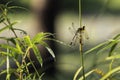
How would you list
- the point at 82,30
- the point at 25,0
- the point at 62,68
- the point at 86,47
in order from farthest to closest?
the point at 25,0 → the point at 86,47 → the point at 62,68 → the point at 82,30

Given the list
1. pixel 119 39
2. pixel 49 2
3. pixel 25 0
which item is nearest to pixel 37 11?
pixel 49 2

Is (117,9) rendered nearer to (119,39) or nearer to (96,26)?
(96,26)

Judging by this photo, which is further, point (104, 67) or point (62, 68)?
point (62, 68)

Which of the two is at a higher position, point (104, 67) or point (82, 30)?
point (82, 30)

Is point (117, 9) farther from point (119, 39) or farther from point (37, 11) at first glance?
point (119, 39)

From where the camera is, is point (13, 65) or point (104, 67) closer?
point (104, 67)

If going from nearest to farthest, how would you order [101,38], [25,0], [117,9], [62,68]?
[62,68] < [101,38] < [117,9] < [25,0]

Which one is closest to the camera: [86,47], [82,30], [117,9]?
[82,30]

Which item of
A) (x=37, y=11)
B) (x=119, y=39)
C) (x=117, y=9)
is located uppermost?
(x=119, y=39)

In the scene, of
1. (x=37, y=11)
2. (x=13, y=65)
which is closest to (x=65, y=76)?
(x=13, y=65)
